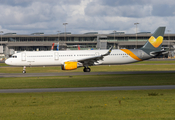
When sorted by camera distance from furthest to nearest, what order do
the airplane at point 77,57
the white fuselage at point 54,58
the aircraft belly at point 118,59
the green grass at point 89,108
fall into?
the aircraft belly at point 118,59 → the white fuselage at point 54,58 → the airplane at point 77,57 → the green grass at point 89,108

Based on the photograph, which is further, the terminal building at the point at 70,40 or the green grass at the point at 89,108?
the terminal building at the point at 70,40

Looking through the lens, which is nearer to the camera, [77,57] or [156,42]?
[77,57]

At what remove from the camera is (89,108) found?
1410 cm

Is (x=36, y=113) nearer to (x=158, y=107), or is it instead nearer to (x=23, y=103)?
(x=23, y=103)

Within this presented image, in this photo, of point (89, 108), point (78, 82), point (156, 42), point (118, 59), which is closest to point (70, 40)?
point (156, 42)

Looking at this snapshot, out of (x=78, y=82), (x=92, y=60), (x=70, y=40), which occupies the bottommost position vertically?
(x=78, y=82)

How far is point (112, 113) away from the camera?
12828mm

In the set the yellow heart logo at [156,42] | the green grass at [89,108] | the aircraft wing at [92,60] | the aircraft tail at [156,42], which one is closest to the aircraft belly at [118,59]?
the aircraft wing at [92,60]

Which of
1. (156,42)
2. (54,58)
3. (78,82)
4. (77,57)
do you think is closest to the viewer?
(78,82)

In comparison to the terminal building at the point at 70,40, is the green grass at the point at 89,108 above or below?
below

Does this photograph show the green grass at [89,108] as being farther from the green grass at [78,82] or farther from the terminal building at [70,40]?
the terminal building at [70,40]

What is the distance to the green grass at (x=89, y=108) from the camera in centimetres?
1216

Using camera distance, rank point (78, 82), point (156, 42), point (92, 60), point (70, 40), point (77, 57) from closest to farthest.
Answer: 1. point (78, 82)
2. point (92, 60)
3. point (77, 57)
4. point (156, 42)
5. point (70, 40)

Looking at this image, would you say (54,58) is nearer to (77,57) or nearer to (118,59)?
(77,57)
